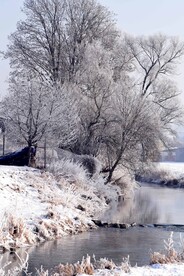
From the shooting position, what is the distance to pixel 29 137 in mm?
30094

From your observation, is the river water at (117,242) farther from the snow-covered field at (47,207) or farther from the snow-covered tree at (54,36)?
the snow-covered tree at (54,36)

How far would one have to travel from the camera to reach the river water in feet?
51.1

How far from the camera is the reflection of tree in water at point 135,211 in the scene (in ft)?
80.1

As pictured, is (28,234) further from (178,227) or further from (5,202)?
(178,227)

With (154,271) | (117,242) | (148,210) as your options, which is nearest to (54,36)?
(148,210)

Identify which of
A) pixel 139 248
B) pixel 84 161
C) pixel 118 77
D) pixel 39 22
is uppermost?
pixel 39 22

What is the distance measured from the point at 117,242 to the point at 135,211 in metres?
9.03

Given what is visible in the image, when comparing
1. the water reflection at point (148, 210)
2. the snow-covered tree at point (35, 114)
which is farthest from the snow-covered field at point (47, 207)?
Result: the snow-covered tree at point (35, 114)

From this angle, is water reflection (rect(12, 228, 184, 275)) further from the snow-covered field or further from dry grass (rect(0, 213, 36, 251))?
the snow-covered field

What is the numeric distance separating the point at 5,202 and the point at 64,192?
5319mm

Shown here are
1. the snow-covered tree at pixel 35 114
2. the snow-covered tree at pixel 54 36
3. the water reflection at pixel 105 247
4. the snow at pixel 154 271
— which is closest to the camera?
the snow at pixel 154 271

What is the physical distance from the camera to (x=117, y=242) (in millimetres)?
18625

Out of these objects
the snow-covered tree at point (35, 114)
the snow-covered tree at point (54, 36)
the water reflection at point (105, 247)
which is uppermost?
the snow-covered tree at point (54, 36)

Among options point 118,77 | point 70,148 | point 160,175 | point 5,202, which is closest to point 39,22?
point 118,77
